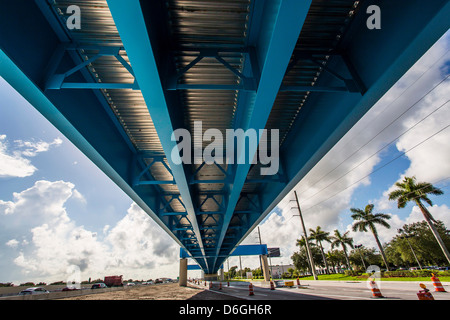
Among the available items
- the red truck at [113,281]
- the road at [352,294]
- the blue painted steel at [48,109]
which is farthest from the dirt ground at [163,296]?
the red truck at [113,281]

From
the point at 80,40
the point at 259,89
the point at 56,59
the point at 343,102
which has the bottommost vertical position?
the point at 259,89

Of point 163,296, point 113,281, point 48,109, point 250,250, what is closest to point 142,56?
point 48,109

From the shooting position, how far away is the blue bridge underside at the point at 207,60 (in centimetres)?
323

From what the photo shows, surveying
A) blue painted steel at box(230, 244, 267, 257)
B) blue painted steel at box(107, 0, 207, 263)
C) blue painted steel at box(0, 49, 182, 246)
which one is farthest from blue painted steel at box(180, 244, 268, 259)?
blue painted steel at box(107, 0, 207, 263)

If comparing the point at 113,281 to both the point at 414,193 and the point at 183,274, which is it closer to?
the point at 183,274

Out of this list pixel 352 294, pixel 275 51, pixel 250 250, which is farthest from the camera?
pixel 250 250

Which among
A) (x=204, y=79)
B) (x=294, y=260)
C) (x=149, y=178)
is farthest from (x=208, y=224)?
(x=294, y=260)

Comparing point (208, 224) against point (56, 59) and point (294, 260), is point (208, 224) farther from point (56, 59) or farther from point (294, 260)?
point (294, 260)

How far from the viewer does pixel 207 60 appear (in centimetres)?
467

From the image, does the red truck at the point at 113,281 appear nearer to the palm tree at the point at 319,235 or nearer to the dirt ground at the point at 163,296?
the dirt ground at the point at 163,296

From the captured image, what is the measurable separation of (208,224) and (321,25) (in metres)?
16.1

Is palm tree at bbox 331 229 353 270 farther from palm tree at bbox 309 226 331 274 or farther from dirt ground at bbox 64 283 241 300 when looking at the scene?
dirt ground at bbox 64 283 241 300

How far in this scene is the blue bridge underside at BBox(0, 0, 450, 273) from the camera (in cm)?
323

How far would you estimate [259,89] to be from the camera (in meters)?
3.77
